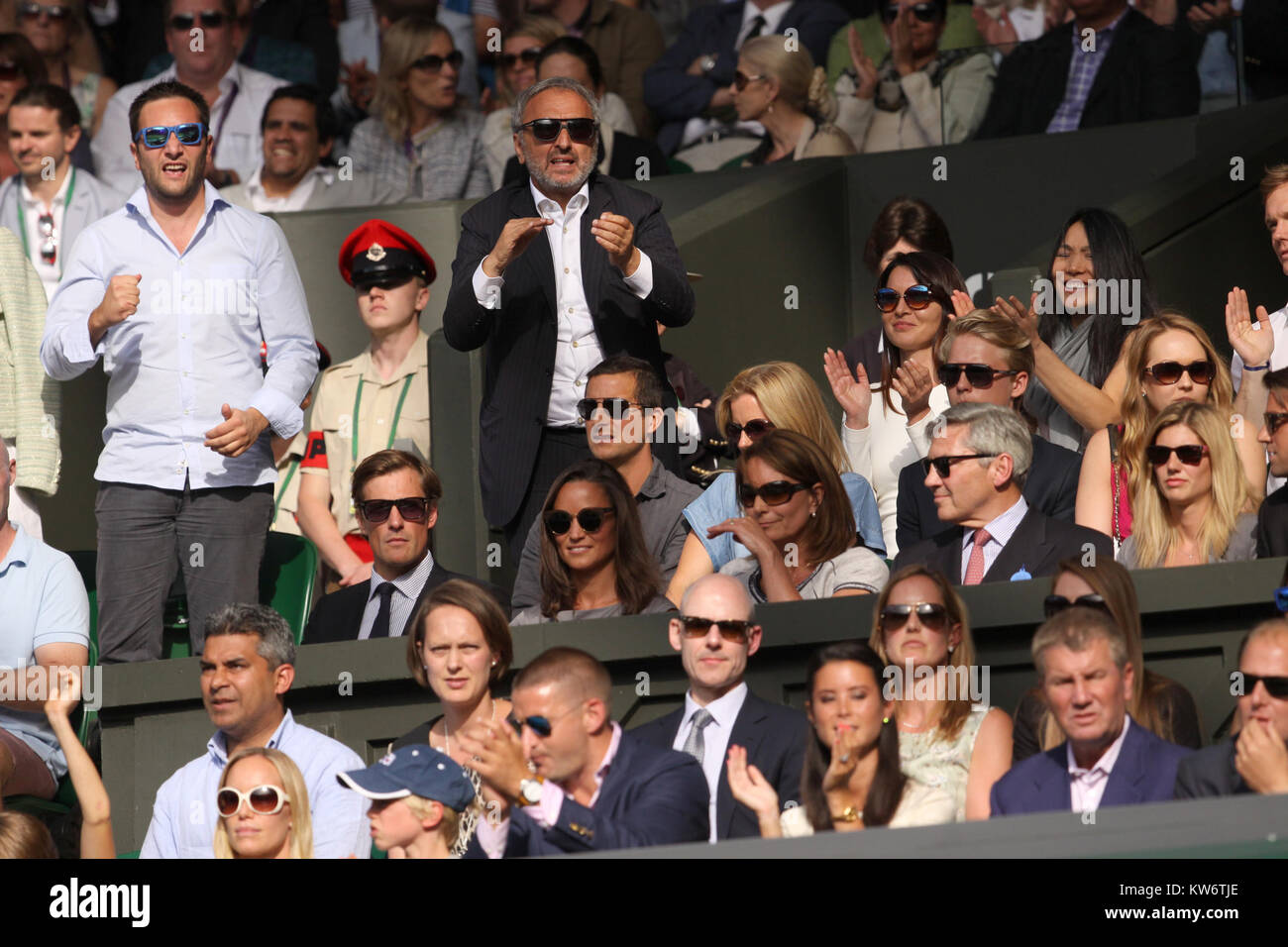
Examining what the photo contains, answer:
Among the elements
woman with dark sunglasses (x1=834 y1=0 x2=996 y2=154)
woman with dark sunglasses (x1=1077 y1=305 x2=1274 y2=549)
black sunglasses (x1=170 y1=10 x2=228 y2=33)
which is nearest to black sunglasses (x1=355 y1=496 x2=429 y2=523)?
woman with dark sunglasses (x1=1077 y1=305 x2=1274 y2=549)

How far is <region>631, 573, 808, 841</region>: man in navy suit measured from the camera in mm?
6957

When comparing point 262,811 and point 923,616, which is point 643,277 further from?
point 262,811

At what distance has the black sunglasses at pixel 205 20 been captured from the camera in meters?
11.9

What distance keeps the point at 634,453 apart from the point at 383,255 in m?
1.90

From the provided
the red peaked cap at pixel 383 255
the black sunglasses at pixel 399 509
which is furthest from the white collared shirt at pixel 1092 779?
the red peaked cap at pixel 383 255

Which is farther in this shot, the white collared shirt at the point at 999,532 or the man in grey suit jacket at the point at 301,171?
the man in grey suit jacket at the point at 301,171

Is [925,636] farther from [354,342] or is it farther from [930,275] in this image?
[354,342]

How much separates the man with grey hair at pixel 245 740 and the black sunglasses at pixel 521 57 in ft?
14.4

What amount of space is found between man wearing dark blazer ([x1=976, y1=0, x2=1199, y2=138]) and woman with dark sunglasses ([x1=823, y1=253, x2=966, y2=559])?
2226mm

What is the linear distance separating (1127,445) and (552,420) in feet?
Answer: 6.92

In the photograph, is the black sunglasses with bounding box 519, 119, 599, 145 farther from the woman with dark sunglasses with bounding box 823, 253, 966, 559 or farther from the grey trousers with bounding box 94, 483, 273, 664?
the grey trousers with bounding box 94, 483, 273, 664

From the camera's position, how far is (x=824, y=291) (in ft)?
37.0

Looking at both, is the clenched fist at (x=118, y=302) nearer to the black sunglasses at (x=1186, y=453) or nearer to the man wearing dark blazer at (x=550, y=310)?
the man wearing dark blazer at (x=550, y=310)
